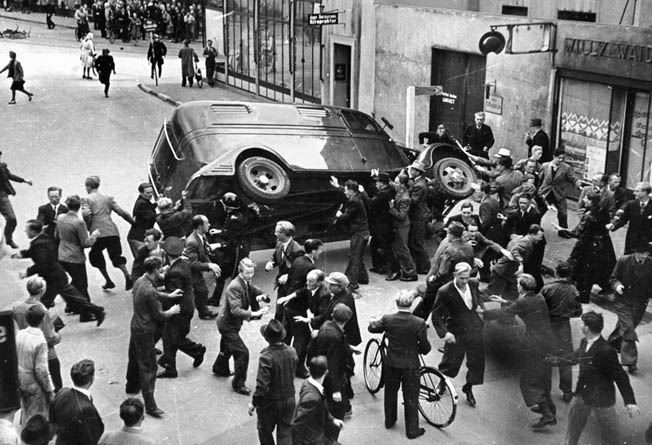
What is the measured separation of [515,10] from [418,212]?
10.3m

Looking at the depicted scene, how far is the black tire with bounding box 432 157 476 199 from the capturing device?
13.8 m

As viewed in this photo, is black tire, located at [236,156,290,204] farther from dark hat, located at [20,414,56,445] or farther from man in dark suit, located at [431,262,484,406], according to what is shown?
dark hat, located at [20,414,56,445]

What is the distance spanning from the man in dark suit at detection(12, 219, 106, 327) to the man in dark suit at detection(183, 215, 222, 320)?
124 cm

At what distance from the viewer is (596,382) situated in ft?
25.8

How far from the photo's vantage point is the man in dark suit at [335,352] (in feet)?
27.0

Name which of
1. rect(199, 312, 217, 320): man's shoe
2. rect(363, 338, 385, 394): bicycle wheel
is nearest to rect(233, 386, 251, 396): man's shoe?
rect(363, 338, 385, 394): bicycle wheel

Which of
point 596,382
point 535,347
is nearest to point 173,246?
point 535,347

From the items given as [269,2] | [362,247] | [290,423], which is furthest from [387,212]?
[269,2]

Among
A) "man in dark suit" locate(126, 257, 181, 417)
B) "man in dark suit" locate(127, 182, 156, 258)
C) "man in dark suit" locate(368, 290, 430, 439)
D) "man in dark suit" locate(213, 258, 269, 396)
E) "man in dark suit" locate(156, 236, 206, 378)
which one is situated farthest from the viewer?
"man in dark suit" locate(127, 182, 156, 258)

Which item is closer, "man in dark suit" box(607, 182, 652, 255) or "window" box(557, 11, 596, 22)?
"man in dark suit" box(607, 182, 652, 255)

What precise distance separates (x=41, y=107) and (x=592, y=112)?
665 inches

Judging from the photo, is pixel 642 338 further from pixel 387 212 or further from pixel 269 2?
pixel 269 2

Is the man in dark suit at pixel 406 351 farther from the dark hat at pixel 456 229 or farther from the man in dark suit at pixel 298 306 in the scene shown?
the dark hat at pixel 456 229

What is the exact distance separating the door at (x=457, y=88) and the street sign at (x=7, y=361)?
1439cm
